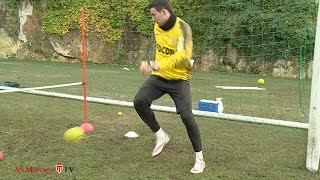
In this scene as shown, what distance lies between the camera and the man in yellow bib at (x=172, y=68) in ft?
13.1

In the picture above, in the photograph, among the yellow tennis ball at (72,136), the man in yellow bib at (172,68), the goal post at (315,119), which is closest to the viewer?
the man in yellow bib at (172,68)

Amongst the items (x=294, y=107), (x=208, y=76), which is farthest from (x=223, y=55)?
(x=294, y=107)

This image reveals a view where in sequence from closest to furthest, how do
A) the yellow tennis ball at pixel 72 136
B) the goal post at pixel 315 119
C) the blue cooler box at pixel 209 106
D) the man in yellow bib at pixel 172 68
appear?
1. the man in yellow bib at pixel 172 68
2. the goal post at pixel 315 119
3. the yellow tennis ball at pixel 72 136
4. the blue cooler box at pixel 209 106

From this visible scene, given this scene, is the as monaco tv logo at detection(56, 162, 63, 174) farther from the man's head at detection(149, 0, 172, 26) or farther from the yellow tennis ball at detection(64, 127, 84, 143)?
the man's head at detection(149, 0, 172, 26)

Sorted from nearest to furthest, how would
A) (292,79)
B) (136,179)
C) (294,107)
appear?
1. (136,179)
2. (294,107)
3. (292,79)

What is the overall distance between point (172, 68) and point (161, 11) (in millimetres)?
583

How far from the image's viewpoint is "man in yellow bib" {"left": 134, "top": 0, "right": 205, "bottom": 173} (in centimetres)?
400

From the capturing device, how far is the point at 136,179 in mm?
3883

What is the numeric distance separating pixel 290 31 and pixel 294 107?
3.51 m

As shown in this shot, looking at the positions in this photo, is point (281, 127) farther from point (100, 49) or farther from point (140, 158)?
point (100, 49)

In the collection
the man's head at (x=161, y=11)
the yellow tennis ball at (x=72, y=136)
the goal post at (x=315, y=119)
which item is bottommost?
the yellow tennis ball at (x=72, y=136)

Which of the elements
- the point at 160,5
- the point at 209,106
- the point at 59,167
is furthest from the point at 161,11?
the point at 209,106

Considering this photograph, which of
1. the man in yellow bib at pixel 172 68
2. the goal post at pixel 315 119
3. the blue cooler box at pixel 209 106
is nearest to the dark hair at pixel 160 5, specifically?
the man in yellow bib at pixel 172 68

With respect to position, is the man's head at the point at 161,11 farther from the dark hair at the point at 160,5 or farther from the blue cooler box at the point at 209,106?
the blue cooler box at the point at 209,106
